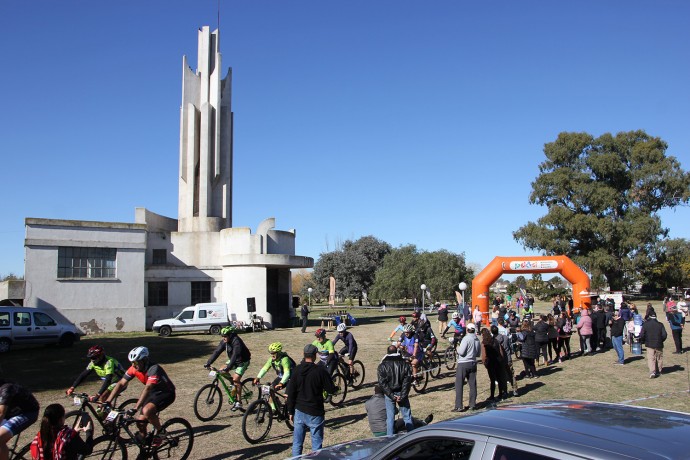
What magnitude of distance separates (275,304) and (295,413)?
28716 mm

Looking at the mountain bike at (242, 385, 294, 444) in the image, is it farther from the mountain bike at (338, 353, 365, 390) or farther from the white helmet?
the mountain bike at (338, 353, 365, 390)

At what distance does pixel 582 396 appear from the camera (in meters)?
13.1

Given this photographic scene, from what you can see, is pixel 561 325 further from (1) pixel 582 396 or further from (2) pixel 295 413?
(2) pixel 295 413

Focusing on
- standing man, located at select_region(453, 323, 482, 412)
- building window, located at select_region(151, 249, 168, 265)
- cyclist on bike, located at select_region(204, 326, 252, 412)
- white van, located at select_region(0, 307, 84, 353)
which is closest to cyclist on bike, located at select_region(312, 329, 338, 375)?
cyclist on bike, located at select_region(204, 326, 252, 412)

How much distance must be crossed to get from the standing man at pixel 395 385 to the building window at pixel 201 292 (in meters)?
27.2

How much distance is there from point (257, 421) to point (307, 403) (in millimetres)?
2479

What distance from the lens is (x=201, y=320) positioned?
29.8 metres

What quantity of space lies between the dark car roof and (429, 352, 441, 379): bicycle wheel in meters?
11.9

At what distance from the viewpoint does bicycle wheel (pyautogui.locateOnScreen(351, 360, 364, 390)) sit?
14010 mm

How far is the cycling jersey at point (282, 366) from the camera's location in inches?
381

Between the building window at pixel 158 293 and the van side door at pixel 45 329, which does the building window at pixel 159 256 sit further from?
the van side door at pixel 45 329

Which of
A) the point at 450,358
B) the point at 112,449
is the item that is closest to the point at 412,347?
the point at 450,358

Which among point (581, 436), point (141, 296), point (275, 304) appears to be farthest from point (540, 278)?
point (581, 436)

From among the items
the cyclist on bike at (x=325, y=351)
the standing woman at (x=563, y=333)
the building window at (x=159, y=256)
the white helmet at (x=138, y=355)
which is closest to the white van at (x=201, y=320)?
the building window at (x=159, y=256)
